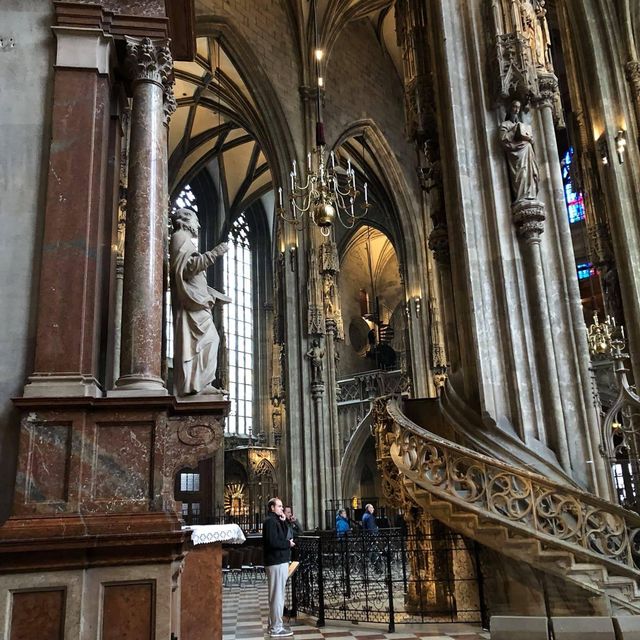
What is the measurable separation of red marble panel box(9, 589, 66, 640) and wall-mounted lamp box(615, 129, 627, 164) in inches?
556

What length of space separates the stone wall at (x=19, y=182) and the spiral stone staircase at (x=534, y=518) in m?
4.03

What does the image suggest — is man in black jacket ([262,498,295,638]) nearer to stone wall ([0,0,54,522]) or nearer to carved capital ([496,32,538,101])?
stone wall ([0,0,54,522])

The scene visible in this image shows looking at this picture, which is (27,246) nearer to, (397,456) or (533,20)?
(397,456)

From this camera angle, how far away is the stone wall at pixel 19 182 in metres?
4.41

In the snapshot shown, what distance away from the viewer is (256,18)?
1809cm

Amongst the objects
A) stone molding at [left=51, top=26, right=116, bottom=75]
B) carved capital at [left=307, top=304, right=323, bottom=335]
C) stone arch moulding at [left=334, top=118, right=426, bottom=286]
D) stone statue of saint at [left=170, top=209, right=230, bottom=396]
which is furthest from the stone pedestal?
stone arch moulding at [left=334, top=118, right=426, bottom=286]

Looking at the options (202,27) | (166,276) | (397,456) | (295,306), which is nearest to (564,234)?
(397,456)

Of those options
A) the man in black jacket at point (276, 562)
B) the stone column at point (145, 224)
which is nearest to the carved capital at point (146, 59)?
the stone column at point (145, 224)

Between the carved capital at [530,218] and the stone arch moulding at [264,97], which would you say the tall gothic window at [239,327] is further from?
the carved capital at [530,218]

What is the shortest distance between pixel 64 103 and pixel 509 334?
5.24 m

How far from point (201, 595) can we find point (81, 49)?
4413 millimetres

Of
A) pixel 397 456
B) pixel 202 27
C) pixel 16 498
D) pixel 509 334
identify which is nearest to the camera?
pixel 16 498

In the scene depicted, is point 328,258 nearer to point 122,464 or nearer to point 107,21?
point 107,21

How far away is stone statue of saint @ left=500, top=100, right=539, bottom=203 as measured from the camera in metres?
8.03
